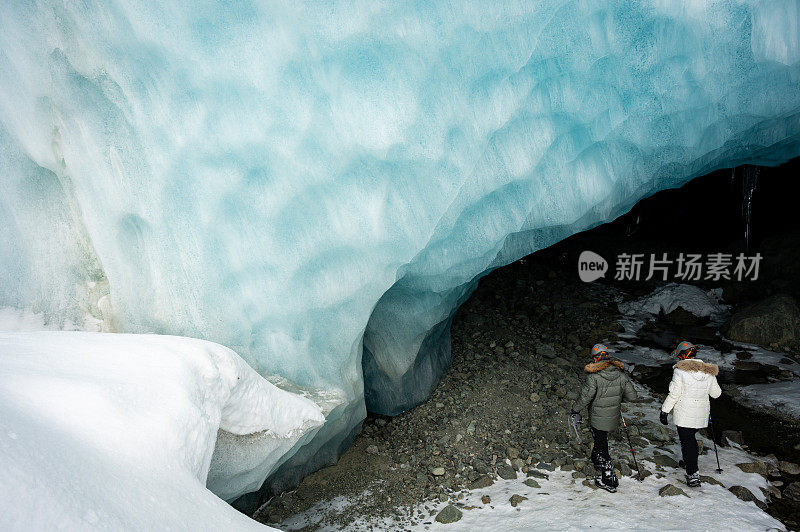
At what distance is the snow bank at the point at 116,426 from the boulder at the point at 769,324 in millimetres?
7301

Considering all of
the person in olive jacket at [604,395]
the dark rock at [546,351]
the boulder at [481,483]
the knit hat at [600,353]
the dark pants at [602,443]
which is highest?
the knit hat at [600,353]

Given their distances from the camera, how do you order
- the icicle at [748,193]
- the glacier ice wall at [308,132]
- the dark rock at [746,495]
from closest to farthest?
the glacier ice wall at [308,132] < the dark rock at [746,495] < the icicle at [748,193]

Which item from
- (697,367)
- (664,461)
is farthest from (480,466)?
(697,367)

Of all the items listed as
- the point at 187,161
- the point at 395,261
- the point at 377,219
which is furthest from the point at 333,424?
the point at 187,161

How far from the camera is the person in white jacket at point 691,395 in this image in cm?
428

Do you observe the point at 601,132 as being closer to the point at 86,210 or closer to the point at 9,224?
the point at 86,210

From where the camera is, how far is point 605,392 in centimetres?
436

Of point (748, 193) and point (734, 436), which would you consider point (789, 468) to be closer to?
point (734, 436)

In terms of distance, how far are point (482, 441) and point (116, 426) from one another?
3897 millimetres

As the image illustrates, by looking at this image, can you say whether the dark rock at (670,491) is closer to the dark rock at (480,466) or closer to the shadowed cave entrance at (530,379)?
the shadowed cave entrance at (530,379)

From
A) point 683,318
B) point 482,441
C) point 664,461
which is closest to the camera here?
point 664,461

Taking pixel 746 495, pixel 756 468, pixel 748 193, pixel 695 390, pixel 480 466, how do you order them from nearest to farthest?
pixel 746 495, pixel 695 390, pixel 756 468, pixel 480 466, pixel 748 193

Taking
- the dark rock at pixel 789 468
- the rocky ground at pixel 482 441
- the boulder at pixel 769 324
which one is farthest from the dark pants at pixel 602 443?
the boulder at pixel 769 324

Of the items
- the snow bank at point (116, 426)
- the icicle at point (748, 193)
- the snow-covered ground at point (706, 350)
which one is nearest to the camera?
the snow bank at point (116, 426)
